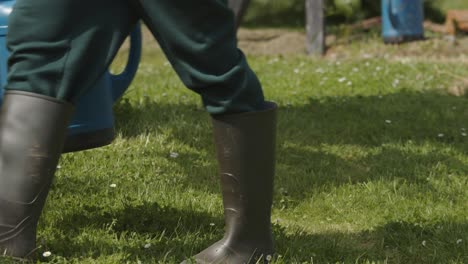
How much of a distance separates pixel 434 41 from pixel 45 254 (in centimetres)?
715

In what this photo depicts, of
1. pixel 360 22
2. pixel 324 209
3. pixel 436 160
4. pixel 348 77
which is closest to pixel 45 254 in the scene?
pixel 324 209

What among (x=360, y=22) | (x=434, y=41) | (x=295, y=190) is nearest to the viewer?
(x=295, y=190)

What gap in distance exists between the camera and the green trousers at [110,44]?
2.29 metres

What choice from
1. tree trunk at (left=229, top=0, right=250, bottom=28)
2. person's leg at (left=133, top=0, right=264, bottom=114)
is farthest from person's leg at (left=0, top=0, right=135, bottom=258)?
tree trunk at (left=229, top=0, right=250, bottom=28)

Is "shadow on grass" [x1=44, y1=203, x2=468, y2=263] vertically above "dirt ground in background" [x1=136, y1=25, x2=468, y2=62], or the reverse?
"shadow on grass" [x1=44, y1=203, x2=468, y2=263]

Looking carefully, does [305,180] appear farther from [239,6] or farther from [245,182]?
[245,182]

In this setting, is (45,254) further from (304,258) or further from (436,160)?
(436,160)

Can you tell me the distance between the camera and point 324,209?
3500 millimetres

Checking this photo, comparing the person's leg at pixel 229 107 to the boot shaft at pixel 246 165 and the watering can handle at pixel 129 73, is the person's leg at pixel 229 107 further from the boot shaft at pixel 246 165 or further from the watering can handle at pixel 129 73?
the watering can handle at pixel 129 73

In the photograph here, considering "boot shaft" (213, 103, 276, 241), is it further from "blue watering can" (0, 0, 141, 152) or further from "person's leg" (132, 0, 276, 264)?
"blue watering can" (0, 0, 141, 152)

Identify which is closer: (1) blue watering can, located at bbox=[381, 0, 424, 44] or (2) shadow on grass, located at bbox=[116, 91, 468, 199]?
(2) shadow on grass, located at bbox=[116, 91, 468, 199]

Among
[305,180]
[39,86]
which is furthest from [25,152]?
[305,180]

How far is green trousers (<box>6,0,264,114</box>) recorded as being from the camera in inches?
90.2

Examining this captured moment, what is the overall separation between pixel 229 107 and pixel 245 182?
0.22 meters
